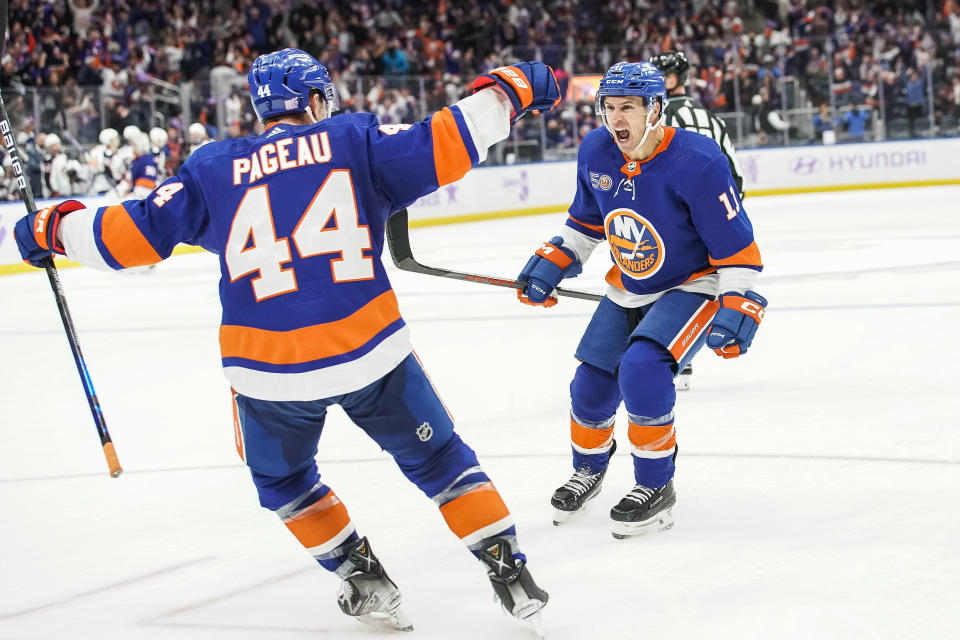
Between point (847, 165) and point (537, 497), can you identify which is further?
point (847, 165)

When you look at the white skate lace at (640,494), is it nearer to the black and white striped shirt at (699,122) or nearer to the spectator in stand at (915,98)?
the black and white striped shirt at (699,122)

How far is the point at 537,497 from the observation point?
11.1 ft

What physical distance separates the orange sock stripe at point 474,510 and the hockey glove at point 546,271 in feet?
3.18

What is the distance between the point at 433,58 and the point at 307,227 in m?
15.4

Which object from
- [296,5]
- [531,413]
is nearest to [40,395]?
[531,413]

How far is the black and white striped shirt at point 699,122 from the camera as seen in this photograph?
181 inches

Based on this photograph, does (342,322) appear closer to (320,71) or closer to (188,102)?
(320,71)

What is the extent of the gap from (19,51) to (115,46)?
1.24 m

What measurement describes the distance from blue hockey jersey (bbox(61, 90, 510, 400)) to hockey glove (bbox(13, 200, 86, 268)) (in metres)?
0.14

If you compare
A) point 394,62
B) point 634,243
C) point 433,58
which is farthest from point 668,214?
point 433,58

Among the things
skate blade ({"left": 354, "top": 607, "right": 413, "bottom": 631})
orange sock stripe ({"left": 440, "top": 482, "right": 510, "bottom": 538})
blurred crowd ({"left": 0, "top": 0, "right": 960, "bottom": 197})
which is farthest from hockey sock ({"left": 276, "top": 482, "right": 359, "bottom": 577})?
blurred crowd ({"left": 0, "top": 0, "right": 960, "bottom": 197})

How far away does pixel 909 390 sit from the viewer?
14.5 ft

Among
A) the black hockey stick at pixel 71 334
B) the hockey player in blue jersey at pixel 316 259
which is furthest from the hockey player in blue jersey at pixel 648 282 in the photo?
the black hockey stick at pixel 71 334

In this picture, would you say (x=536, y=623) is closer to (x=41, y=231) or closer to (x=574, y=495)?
(x=574, y=495)
